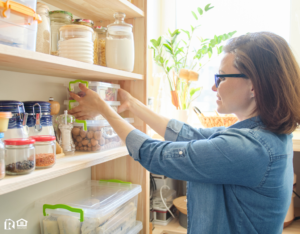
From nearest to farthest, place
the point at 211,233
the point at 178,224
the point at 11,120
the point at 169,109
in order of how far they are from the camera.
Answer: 1. the point at 11,120
2. the point at 211,233
3. the point at 178,224
4. the point at 169,109

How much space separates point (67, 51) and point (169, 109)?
58.6 inches

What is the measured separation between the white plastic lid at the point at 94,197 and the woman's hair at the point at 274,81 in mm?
650

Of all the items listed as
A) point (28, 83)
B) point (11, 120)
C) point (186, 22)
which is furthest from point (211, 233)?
point (186, 22)

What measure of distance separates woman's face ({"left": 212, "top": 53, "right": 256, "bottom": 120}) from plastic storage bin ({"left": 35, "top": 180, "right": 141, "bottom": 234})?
0.58 m

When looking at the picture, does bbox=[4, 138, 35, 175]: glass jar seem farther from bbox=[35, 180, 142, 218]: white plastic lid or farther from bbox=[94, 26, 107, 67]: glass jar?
bbox=[94, 26, 107, 67]: glass jar

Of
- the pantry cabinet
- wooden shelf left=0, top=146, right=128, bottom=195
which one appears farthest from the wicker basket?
wooden shelf left=0, top=146, right=128, bottom=195

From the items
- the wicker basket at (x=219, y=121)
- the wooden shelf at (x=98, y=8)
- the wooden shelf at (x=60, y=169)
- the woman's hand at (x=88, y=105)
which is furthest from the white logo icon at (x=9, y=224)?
the wicker basket at (x=219, y=121)

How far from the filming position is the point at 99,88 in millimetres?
1154

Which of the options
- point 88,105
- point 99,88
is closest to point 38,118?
point 88,105

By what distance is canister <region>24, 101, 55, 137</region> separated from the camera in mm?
859

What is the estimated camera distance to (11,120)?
77cm

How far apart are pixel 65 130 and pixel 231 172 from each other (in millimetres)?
617

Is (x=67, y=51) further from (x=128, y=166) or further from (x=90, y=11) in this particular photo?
(x=128, y=166)

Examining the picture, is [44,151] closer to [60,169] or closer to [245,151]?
[60,169]
